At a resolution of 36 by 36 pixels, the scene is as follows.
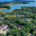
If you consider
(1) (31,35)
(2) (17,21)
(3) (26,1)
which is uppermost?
(3) (26,1)

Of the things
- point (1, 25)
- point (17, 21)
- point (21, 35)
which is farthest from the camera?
point (17, 21)

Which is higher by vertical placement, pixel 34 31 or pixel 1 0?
pixel 1 0

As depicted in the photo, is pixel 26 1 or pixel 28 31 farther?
pixel 26 1

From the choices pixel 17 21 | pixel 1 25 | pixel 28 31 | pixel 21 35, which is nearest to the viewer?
pixel 21 35

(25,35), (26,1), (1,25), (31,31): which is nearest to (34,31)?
(31,31)

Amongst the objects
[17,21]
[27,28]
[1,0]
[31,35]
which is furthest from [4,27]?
[1,0]

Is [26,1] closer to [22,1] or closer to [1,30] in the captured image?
[22,1]

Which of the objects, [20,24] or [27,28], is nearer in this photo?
[27,28]

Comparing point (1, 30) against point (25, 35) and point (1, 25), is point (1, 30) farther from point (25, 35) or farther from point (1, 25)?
point (25, 35)

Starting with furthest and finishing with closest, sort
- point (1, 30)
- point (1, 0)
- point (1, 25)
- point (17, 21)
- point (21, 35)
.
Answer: point (1, 0)
point (17, 21)
point (1, 25)
point (1, 30)
point (21, 35)
